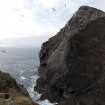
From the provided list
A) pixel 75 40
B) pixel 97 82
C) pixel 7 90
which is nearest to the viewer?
pixel 7 90

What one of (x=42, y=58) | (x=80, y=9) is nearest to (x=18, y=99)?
(x=80, y=9)

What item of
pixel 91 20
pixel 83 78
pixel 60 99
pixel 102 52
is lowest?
pixel 60 99

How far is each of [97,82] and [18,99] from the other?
23.5 meters

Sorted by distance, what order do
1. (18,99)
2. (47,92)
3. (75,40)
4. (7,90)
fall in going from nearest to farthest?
(18,99), (7,90), (75,40), (47,92)

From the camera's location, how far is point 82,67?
57.0 meters

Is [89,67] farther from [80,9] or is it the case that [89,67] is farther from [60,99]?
[80,9]

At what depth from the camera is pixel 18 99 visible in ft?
109

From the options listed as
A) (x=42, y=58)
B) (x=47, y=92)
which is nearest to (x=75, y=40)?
(x=47, y=92)

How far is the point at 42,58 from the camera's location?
79.6m

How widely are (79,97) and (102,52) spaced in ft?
26.5

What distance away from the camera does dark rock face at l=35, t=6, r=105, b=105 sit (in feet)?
180

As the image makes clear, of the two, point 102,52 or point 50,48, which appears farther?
point 50,48

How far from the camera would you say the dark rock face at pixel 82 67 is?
5481cm

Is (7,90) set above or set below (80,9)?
below
